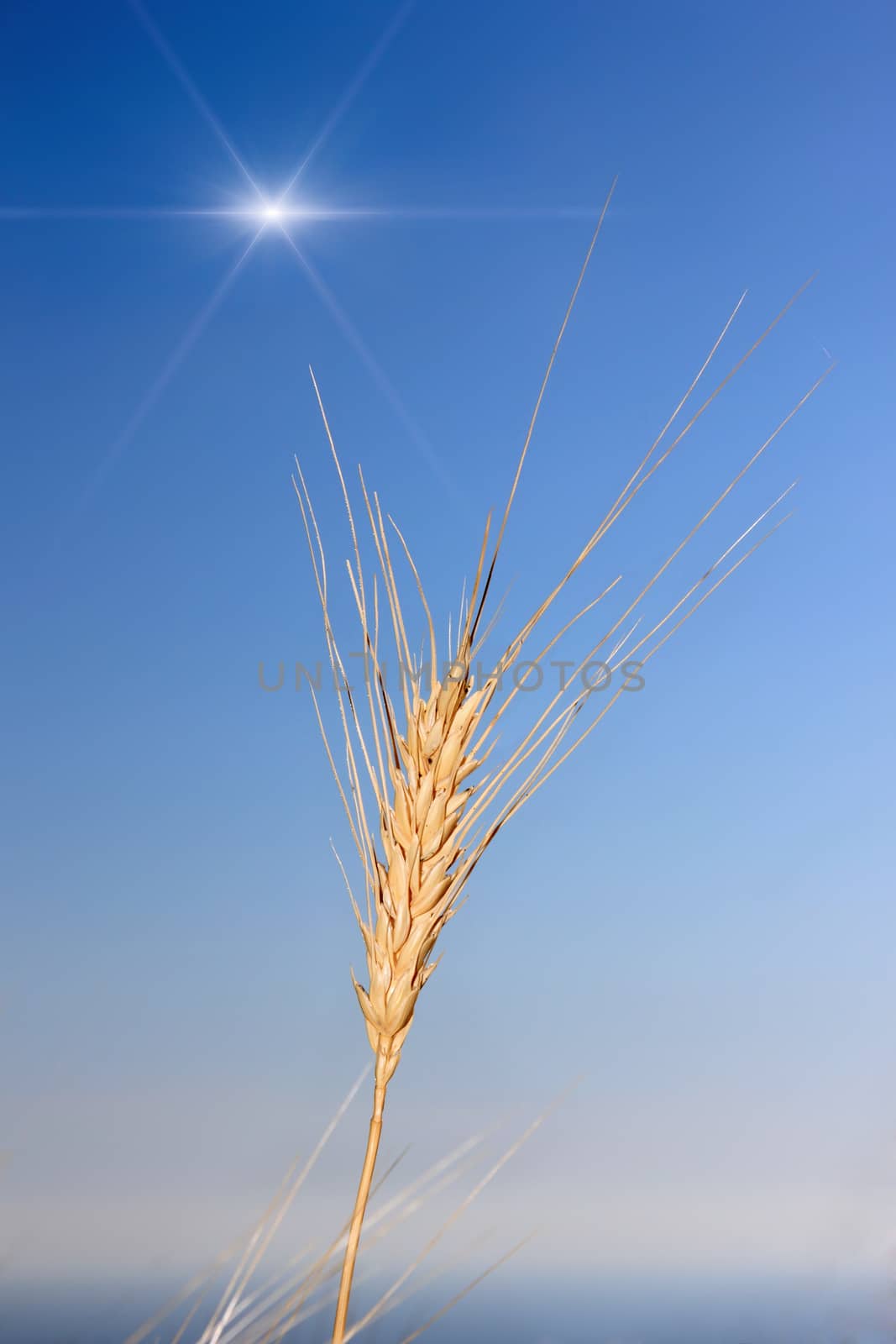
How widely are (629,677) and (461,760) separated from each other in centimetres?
33

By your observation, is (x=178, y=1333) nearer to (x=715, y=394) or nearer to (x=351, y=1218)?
(x=351, y=1218)

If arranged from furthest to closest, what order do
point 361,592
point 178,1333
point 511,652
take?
1. point 361,592
2. point 511,652
3. point 178,1333

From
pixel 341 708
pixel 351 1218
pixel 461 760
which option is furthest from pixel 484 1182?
pixel 341 708

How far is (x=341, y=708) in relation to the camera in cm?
159

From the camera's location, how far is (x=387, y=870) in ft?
4.98

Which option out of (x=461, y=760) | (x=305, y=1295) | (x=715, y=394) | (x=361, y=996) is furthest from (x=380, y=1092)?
(x=715, y=394)

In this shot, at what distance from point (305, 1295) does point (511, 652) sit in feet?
2.96

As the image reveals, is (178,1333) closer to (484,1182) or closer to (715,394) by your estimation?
Result: (484,1182)

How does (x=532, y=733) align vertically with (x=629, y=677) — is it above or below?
below

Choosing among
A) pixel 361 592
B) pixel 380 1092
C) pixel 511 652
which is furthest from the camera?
pixel 361 592

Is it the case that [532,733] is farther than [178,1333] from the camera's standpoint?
Yes

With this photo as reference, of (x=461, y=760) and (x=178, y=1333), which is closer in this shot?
(x=178, y=1333)

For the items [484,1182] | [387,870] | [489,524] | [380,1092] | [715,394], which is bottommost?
[484,1182]

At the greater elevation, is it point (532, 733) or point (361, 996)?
point (532, 733)
